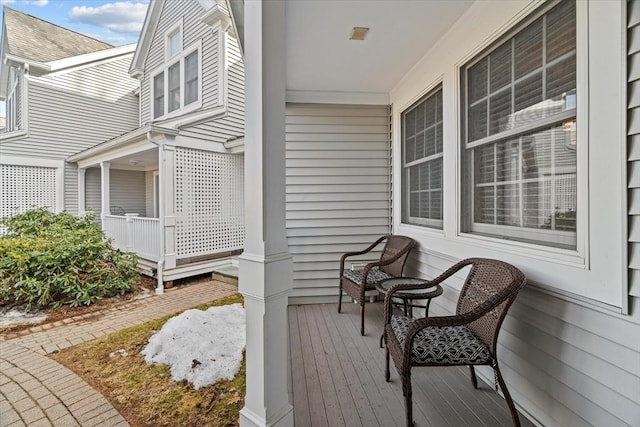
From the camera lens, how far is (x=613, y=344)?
1312 millimetres

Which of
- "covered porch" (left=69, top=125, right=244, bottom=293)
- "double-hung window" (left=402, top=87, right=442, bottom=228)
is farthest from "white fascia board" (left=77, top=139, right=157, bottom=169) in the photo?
"double-hung window" (left=402, top=87, right=442, bottom=228)

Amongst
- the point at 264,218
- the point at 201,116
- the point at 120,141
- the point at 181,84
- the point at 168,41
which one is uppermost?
the point at 168,41

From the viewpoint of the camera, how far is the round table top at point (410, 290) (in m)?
2.39

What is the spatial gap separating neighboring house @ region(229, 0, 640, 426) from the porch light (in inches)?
2.6

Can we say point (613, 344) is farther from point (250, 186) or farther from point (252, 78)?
point (252, 78)

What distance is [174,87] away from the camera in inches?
289

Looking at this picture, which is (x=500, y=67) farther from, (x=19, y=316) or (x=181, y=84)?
(x=181, y=84)

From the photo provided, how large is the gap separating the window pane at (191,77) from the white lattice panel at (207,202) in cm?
172

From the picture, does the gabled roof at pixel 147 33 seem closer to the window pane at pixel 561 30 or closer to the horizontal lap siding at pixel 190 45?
the horizontal lap siding at pixel 190 45

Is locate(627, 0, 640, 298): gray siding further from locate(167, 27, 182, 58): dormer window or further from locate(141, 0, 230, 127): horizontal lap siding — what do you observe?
locate(167, 27, 182, 58): dormer window

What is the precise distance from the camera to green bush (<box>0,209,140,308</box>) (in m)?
4.18

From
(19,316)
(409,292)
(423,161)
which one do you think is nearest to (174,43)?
(19,316)

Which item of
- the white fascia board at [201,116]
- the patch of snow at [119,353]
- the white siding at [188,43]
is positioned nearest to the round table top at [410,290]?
the patch of snow at [119,353]

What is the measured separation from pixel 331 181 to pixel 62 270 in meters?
4.13
